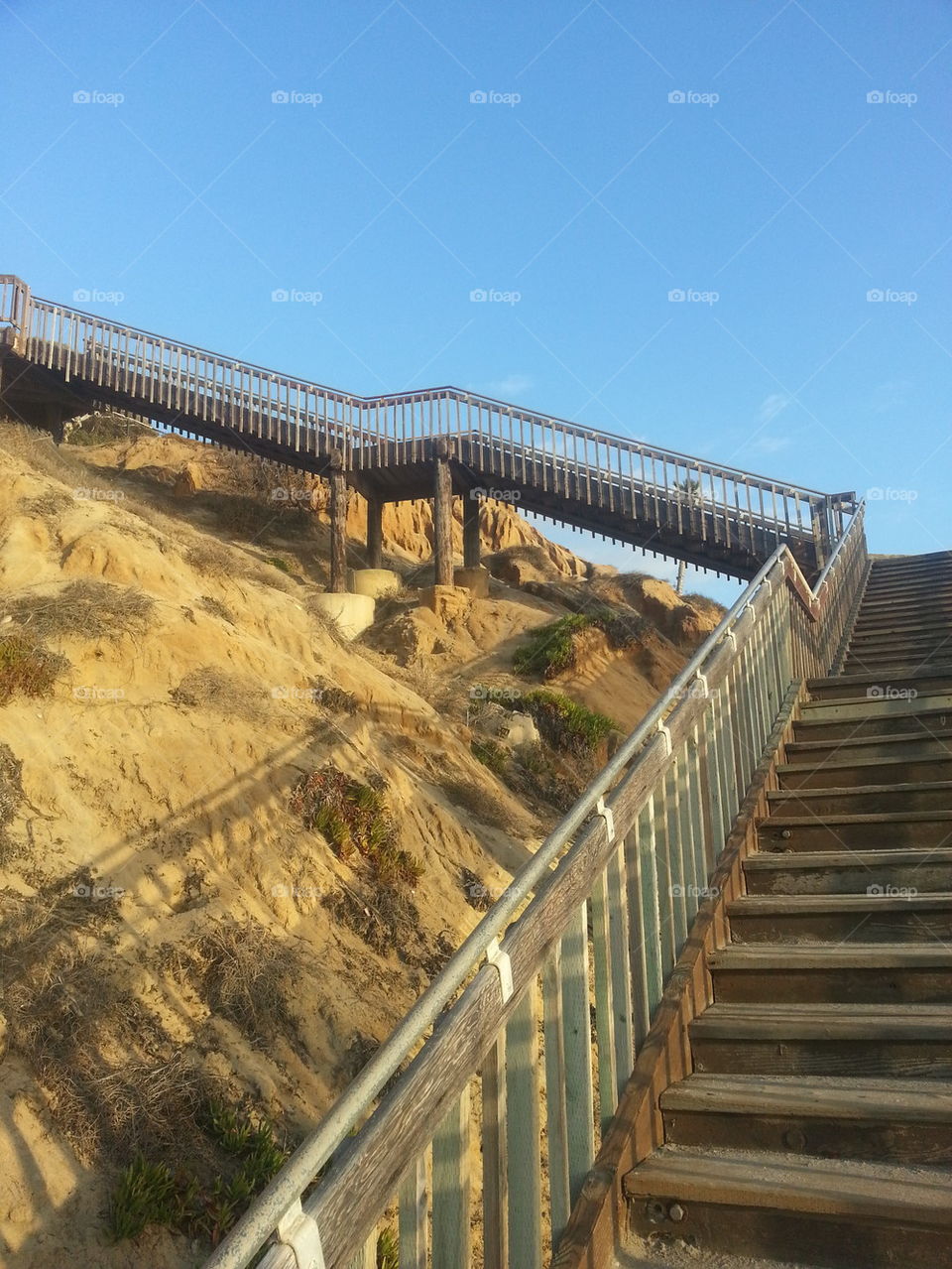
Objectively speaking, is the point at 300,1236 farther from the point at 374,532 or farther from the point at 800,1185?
the point at 374,532

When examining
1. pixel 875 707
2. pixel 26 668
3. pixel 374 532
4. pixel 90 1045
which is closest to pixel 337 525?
pixel 374 532

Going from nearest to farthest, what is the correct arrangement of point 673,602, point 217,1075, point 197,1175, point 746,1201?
point 746,1201 → point 197,1175 → point 217,1075 → point 673,602

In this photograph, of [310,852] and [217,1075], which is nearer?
[217,1075]

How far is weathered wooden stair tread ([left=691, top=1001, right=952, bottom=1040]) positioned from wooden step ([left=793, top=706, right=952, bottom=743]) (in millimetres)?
2548

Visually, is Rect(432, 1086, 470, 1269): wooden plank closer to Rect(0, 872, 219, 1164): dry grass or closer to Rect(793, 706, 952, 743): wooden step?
Rect(0, 872, 219, 1164): dry grass

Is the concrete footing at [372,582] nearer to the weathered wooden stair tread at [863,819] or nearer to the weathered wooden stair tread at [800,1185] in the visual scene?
the weathered wooden stair tread at [863,819]

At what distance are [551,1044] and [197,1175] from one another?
2.93 meters

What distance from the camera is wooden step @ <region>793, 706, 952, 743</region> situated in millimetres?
5734

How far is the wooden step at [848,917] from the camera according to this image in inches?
154

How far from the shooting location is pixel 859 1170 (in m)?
2.75

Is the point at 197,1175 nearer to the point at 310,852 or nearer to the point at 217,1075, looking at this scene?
the point at 217,1075

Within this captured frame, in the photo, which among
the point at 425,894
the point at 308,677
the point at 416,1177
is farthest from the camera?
the point at 308,677

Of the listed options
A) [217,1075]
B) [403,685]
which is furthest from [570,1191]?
[403,685]

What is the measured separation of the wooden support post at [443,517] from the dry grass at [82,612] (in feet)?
38.4
